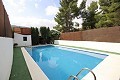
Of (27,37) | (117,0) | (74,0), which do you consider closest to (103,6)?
(117,0)

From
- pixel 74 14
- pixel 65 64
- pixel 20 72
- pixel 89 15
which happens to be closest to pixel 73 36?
pixel 74 14

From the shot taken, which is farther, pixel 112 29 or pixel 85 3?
pixel 85 3

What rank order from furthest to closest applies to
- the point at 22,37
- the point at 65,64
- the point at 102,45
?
the point at 22,37
the point at 102,45
the point at 65,64

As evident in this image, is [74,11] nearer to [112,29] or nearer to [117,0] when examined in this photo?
[117,0]

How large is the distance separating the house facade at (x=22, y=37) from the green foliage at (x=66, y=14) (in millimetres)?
7281

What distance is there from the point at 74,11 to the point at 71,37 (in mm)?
6768

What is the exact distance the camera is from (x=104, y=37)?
14734 mm

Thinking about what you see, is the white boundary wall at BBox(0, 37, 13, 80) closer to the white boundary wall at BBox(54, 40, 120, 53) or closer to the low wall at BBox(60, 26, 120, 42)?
the white boundary wall at BBox(54, 40, 120, 53)

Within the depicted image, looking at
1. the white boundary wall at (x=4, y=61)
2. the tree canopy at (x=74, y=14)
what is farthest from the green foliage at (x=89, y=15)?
the white boundary wall at (x=4, y=61)

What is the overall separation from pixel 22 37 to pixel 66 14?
400 inches

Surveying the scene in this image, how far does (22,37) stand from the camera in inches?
921

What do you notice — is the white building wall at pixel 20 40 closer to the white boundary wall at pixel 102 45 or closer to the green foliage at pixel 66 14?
the green foliage at pixel 66 14

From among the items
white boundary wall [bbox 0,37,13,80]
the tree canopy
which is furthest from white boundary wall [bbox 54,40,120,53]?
white boundary wall [bbox 0,37,13,80]

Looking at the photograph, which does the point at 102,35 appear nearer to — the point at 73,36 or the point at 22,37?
the point at 73,36
